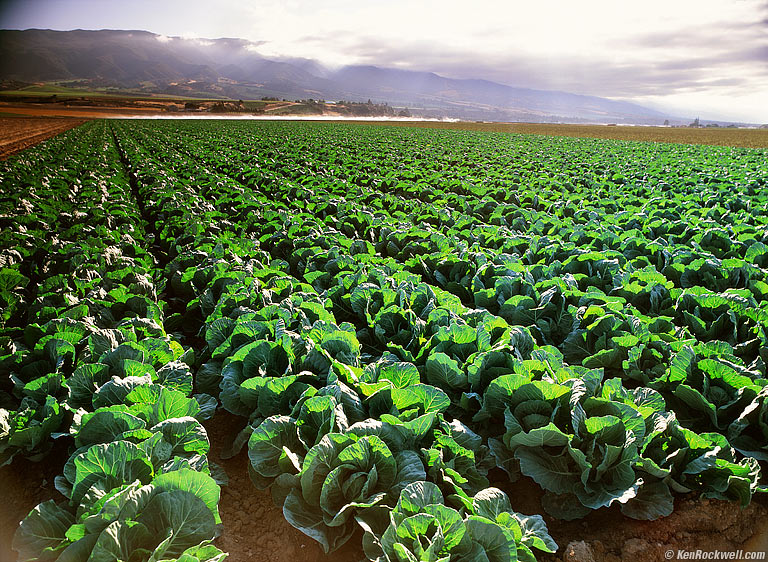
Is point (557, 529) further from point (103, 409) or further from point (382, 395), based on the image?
point (103, 409)

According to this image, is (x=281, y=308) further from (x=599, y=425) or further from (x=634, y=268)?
(x=634, y=268)

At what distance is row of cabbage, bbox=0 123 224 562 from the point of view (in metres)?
2.00

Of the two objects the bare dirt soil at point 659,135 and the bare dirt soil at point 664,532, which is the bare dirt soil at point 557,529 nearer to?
the bare dirt soil at point 664,532

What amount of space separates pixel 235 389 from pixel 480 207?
7547 millimetres

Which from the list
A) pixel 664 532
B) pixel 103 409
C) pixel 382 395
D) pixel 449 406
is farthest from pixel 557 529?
pixel 103 409

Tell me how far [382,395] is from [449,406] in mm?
804

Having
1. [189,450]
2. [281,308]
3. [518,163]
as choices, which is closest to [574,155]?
[518,163]

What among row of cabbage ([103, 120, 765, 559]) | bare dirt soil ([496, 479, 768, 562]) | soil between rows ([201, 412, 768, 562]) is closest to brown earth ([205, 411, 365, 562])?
soil between rows ([201, 412, 768, 562])

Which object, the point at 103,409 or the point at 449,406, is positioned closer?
the point at 103,409

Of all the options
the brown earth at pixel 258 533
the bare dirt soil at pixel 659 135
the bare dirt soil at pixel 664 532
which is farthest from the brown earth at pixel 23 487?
the bare dirt soil at pixel 659 135

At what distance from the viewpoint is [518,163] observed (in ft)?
Answer: 58.4

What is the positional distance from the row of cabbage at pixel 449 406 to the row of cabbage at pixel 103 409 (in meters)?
0.44

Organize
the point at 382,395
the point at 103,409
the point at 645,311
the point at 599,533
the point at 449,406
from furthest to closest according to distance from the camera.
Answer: the point at 645,311 → the point at 449,406 → the point at 382,395 → the point at 599,533 → the point at 103,409

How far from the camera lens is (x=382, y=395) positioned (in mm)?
2803
